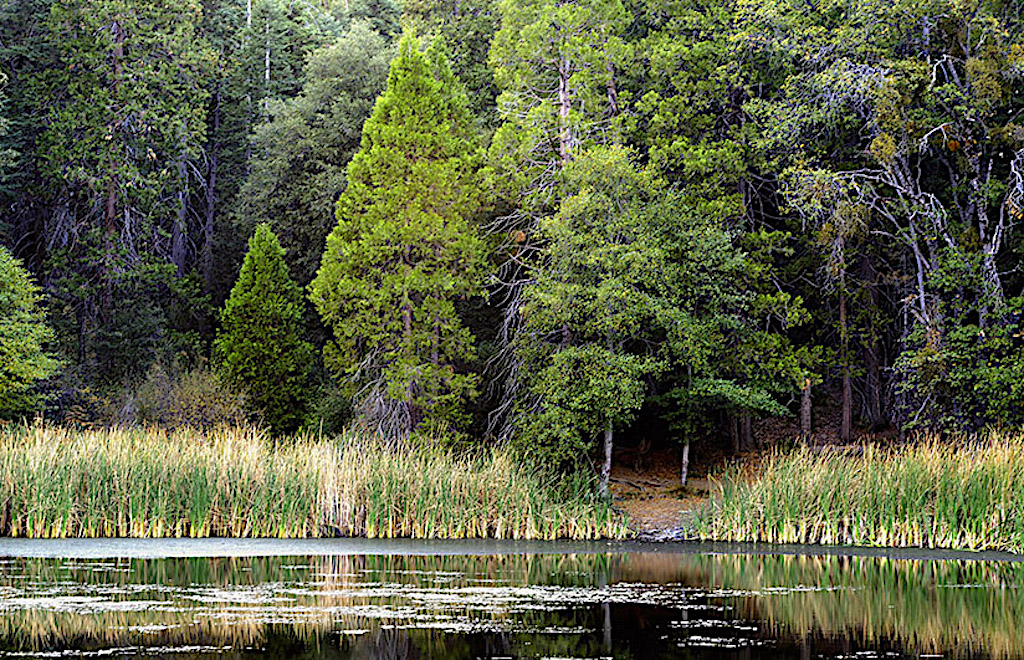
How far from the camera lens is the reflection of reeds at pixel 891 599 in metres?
9.74

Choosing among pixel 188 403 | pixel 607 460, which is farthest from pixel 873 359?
pixel 188 403

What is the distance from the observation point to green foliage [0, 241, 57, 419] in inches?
1005

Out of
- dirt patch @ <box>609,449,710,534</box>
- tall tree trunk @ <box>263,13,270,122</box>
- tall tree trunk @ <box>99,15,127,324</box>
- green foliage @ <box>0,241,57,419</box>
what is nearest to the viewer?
dirt patch @ <box>609,449,710,534</box>

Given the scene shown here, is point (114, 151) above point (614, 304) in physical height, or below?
above

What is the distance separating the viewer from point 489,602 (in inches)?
437

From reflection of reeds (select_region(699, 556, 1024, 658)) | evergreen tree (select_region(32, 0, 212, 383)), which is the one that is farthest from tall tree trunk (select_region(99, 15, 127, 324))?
reflection of reeds (select_region(699, 556, 1024, 658))

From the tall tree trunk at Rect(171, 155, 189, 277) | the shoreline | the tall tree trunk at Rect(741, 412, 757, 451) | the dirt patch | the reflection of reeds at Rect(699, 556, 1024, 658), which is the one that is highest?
the tall tree trunk at Rect(171, 155, 189, 277)

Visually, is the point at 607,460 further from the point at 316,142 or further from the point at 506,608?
the point at 506,608

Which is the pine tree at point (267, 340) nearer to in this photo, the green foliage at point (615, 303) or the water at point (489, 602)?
the green foliage at point (615, 303)

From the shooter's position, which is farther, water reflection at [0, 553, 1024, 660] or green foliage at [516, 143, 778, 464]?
green foliage at [516, 143, 778, 464]

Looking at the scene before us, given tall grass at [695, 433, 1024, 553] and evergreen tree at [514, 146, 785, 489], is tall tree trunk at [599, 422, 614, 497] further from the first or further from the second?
tall grass at [695, 433, 1024, 553]

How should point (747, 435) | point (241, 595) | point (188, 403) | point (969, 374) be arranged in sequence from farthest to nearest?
point (747, 435) < point (188, 403) < point (969, 374) < point (241, 595)

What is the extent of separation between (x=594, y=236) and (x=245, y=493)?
9.50m

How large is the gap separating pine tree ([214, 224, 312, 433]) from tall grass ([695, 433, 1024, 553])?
1538cm
